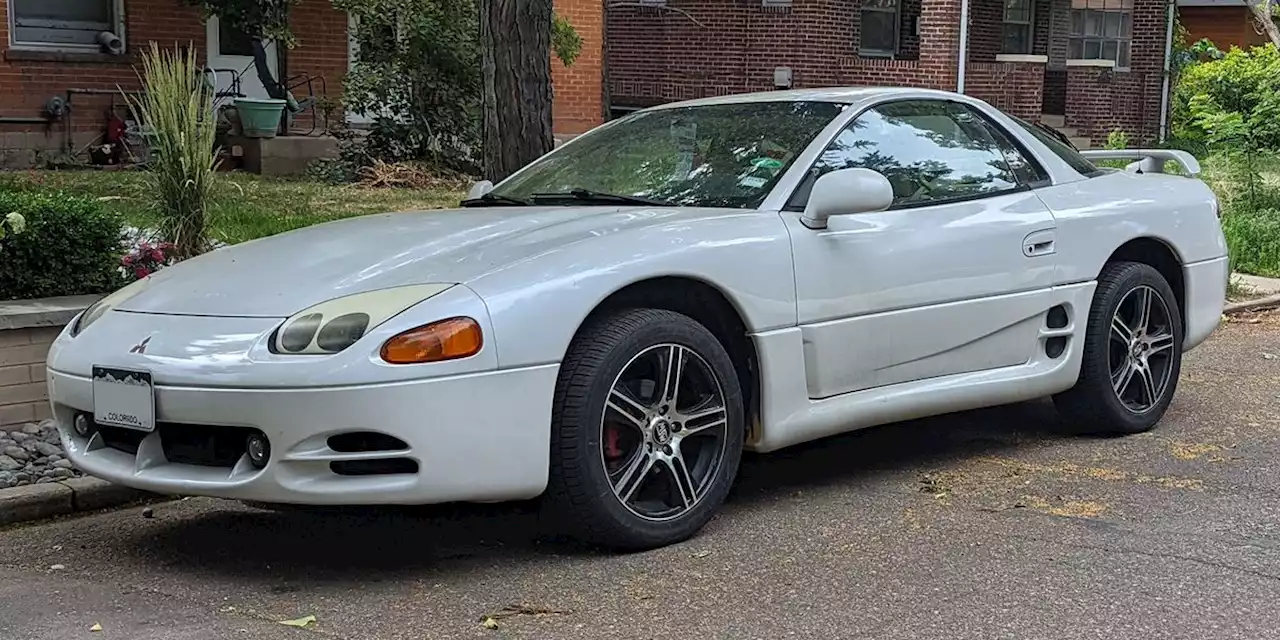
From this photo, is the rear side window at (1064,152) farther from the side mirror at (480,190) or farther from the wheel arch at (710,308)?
the side mirror at (480,190)

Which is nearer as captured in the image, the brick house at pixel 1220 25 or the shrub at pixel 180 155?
the shrub at pixel 180 155

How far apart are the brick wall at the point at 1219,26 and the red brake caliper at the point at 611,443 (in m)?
30.7

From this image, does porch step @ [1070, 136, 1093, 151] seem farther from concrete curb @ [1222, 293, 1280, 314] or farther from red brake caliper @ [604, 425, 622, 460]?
red brake caliper @ [604, 425, 622, 460]

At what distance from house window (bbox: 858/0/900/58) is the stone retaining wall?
1794 centimetres

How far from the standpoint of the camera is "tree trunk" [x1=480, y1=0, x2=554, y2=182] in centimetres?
744

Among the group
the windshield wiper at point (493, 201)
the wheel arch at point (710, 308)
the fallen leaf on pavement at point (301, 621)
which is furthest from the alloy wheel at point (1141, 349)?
the fallen leaf on pavement at point (301, 621)

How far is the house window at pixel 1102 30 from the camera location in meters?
24.3

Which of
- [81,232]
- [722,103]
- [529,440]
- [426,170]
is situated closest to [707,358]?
[529,440]

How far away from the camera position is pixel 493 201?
564 cm

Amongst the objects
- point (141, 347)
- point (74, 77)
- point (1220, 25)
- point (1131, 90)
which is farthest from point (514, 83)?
point (1220, 25)

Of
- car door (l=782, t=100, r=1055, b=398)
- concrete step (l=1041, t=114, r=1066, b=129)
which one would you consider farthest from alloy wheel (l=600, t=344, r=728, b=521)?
concrete step (l=1041, t=114, r=1066, b=129)

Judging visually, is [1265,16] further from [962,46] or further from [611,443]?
[611,443]

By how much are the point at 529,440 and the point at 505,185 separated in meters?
1.94

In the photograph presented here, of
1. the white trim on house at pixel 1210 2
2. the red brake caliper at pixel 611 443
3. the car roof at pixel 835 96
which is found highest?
the white trim on house at pixel 1210 2
